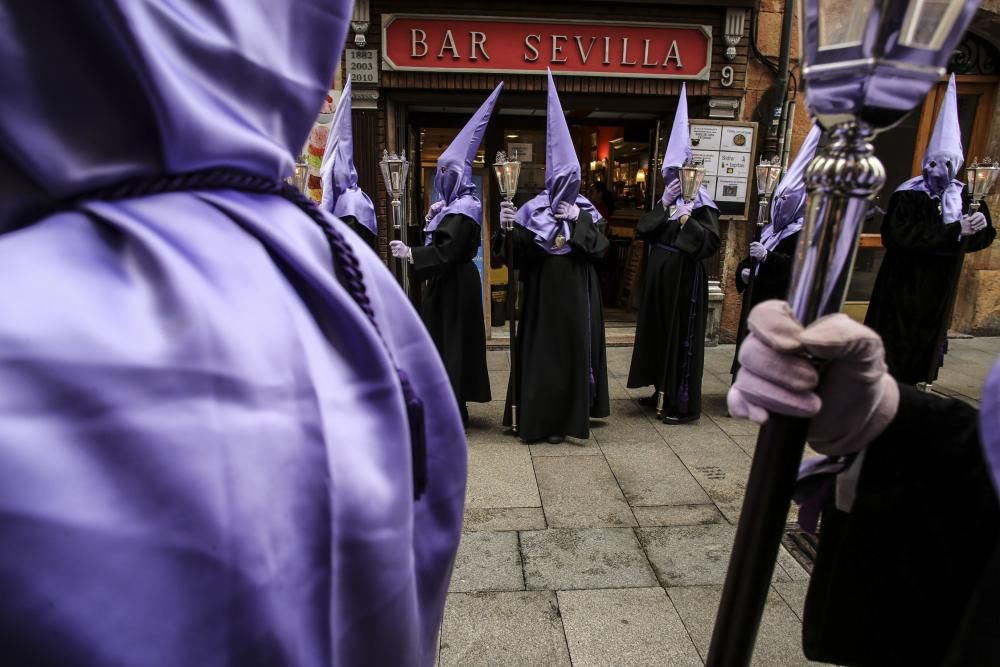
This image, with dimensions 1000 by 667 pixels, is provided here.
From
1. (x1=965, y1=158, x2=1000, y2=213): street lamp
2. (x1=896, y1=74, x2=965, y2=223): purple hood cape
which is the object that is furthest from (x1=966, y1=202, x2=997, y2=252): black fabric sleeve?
(x1=965, y1=158, x2=1000, y2=213): street lamp

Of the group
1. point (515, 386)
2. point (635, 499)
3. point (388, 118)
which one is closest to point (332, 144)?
point (388, 118)

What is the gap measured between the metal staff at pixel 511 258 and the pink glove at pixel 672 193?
137cm

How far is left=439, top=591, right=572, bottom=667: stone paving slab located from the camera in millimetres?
2410

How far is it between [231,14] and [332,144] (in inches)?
200

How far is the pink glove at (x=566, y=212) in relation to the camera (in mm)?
4523

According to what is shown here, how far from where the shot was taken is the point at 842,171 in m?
0.85

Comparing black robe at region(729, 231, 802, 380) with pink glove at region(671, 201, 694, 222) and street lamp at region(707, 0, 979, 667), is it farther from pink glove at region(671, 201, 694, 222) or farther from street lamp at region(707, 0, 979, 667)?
street lamp at region(707, 0, 979, 667)

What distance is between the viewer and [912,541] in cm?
115

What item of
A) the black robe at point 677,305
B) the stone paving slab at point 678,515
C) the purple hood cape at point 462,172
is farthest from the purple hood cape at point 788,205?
the stone paving slab at point 678,515

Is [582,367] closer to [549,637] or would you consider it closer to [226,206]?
[549,637]

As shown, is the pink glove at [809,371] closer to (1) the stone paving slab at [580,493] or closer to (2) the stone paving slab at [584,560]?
(2) the stone paving slab at [584,560]

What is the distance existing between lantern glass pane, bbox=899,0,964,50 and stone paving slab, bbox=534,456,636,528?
2982mm

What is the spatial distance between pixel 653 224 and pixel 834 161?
14.8 ft

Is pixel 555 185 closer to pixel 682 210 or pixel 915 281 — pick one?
pixel 682 210
